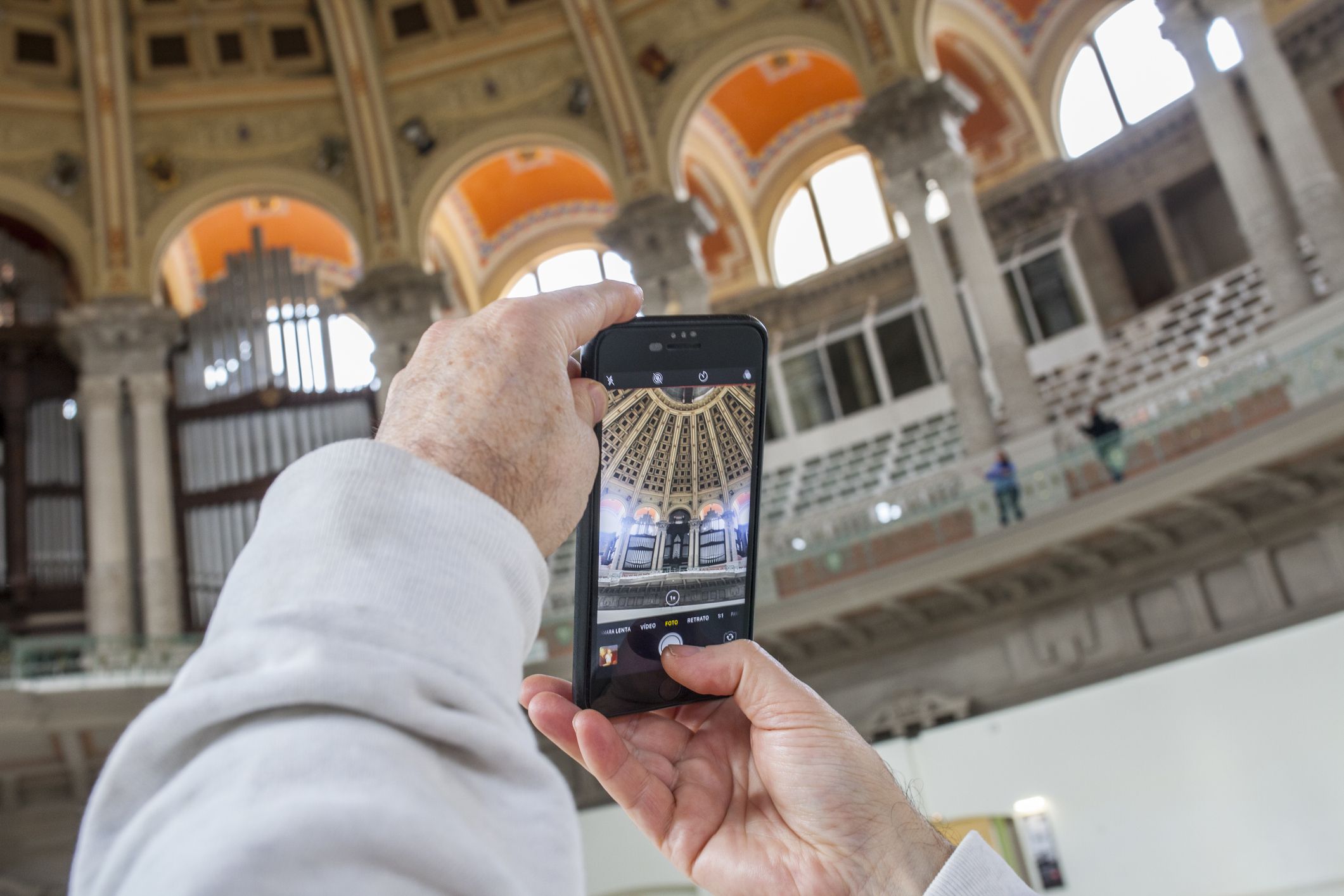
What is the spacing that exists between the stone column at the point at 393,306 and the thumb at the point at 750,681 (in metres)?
16.2

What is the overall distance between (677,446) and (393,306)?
16418mm

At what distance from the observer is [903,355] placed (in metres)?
20.2

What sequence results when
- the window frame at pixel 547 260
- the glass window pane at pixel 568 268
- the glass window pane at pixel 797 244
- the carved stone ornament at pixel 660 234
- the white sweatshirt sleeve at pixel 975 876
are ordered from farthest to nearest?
the window frame at pixel 547 260, the glass window pane at pixel 568 268, the glass window pane at pixel 797 244, the carved stone ornament at pixel 660 234, the white sweatshirt sleeve at pixel 975 876

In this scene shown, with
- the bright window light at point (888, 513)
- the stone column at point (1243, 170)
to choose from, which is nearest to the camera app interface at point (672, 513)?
the bright window light at point (888, 513)

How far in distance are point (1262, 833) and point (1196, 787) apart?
526 millimetres

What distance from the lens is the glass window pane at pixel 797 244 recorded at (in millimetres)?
22031

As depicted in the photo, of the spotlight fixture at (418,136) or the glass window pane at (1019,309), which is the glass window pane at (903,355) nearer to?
the glass window pane at (1019,309)

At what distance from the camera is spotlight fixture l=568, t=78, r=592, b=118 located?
719 inches

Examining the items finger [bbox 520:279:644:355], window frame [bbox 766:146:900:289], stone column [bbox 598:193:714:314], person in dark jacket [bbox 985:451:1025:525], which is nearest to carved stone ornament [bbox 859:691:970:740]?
person in dark jacket [bbox 985:451:1025:525]

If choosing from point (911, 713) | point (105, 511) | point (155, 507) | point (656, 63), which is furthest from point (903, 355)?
point (105, 511)

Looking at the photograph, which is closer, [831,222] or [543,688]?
[543,688]

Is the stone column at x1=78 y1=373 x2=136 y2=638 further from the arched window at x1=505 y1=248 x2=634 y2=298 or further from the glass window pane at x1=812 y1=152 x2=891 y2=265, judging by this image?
the glass window pane at x1=812 y1=152 x2=891 y2=265

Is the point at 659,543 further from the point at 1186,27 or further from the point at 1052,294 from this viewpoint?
the point at 1052,294

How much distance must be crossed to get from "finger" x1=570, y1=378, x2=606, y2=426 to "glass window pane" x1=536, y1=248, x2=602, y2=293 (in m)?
21.2
